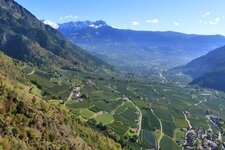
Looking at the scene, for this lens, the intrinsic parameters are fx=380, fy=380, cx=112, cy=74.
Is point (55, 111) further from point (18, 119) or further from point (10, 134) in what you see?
point (10, 134)

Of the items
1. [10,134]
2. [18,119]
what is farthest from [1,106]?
[10,134]

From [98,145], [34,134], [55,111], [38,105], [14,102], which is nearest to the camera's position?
[34,134]

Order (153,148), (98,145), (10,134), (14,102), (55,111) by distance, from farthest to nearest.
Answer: (153,148)
(98,145)
(55,111)
(14,102)
(10,134)

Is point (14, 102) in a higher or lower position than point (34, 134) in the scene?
higher

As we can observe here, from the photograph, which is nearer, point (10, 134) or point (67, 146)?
point (10, 134)

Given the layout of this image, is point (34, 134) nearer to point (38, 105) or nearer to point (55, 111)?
point (38, 105)

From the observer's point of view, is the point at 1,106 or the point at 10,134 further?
Answer: the point at 1,106

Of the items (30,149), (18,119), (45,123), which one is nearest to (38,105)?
(45,123)

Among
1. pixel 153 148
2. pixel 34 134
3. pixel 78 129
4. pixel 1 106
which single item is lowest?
pixel 153 148

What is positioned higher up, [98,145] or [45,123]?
[45,123]
